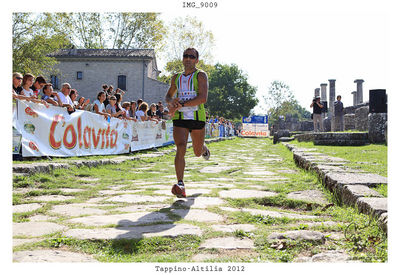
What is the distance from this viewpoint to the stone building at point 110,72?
114ft

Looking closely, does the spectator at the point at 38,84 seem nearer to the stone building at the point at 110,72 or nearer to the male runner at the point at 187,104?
the male runner at the point at 187,104

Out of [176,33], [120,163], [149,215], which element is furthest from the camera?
[176,33]

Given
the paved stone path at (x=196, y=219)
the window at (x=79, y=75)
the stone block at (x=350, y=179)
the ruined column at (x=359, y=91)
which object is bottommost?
the paved stone path at (x=196, y=219)

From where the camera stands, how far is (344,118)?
1720 cm

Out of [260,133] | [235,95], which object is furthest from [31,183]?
[235,95]

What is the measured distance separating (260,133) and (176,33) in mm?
14230

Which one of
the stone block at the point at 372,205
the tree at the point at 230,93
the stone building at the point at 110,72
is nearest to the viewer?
the stone block at the point at 372,205

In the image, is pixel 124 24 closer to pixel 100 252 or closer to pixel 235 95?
pixel 235 95

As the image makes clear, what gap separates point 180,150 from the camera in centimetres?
399

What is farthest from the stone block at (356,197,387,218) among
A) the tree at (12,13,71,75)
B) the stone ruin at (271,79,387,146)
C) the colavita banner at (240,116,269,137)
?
the colavita banner at (240,116,269,137)

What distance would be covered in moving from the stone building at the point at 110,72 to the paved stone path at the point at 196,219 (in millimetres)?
30813

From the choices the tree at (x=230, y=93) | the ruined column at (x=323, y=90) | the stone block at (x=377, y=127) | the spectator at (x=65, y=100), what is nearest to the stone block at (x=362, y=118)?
the stone block at (x=377, y=127)

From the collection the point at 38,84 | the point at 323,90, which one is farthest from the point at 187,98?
the point at 323,90

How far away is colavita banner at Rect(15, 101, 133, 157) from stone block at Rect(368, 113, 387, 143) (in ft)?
22.7
